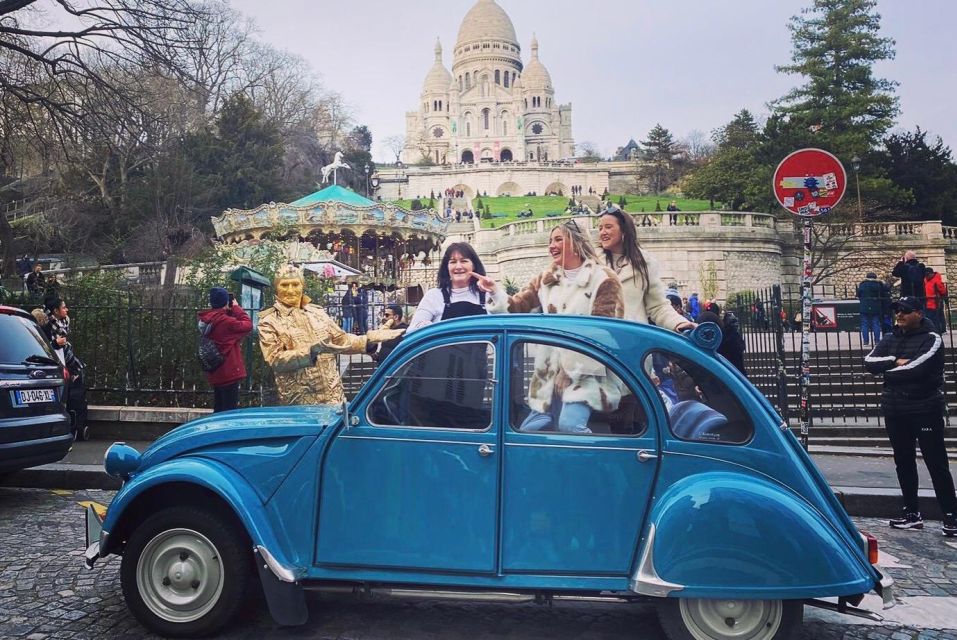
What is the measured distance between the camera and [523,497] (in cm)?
334

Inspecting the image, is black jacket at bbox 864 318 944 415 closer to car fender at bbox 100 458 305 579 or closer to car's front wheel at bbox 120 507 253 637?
car fender at bbox 100 458 305 579

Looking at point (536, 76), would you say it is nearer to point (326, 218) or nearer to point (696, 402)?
point (326, 218)

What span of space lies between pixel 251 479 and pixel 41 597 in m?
1.70

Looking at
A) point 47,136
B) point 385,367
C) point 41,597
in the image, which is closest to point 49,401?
point 41,597

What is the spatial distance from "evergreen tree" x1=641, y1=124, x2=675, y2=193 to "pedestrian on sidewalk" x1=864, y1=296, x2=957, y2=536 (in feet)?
287

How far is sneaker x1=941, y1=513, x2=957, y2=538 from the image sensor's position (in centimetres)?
588

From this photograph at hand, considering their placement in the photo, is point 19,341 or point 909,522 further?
point 19,341

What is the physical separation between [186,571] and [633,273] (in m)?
4.09

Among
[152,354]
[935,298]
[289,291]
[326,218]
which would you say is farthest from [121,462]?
[326,218]

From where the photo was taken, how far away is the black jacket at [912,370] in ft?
19.4

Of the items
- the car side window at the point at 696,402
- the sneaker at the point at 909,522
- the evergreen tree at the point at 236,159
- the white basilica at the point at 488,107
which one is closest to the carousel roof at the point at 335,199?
the sneaker at the point at 909,522

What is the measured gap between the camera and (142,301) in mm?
10453

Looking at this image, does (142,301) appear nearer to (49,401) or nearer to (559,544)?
(49,401)

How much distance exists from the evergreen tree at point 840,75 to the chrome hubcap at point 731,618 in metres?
47.4
